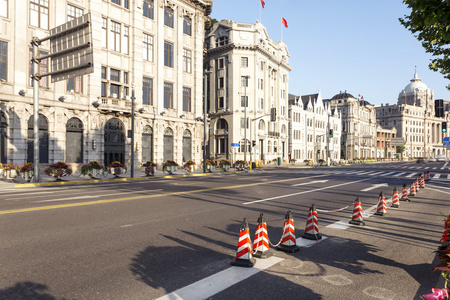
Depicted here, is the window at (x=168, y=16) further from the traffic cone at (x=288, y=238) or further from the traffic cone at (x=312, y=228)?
the traffic cone at (x=288, y=238)

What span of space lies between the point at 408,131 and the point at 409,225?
175794mm

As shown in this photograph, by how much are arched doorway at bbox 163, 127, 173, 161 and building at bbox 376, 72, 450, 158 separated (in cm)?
14954

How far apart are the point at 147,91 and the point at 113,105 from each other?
559cm

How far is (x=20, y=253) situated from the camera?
5.71 metres

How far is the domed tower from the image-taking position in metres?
181

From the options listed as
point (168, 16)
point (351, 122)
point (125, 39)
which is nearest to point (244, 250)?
point (125, 39)

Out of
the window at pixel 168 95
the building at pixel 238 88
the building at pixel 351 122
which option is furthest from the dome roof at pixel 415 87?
the window at pixel 168 95

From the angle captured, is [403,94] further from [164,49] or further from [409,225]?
[409,225]

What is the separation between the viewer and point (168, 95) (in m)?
38.6

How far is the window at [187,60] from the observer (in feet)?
135

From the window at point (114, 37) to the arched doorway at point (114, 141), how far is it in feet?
25.2

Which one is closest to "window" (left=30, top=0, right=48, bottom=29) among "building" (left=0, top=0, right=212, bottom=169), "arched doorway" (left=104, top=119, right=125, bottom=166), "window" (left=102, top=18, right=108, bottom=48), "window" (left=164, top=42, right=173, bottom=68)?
"building" (left=0, top=0, right=212, bottom=169)

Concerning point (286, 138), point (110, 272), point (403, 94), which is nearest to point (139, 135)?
point (110, 272)

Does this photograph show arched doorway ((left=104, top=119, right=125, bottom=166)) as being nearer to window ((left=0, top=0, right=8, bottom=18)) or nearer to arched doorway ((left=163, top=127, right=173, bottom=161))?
arched doorway ((left=163, top=127, right=173, bottom=161))
